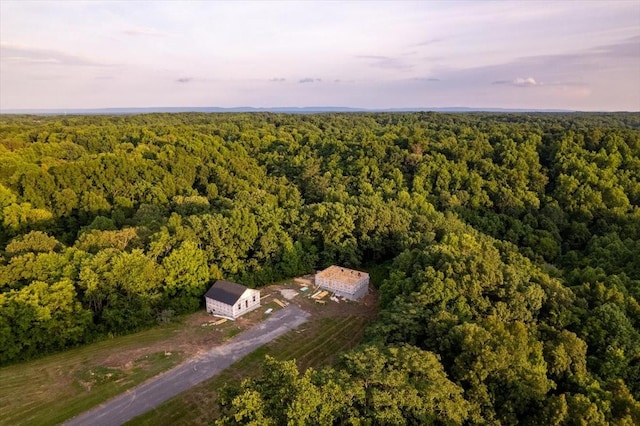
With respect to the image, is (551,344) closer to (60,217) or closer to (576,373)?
(576,373)

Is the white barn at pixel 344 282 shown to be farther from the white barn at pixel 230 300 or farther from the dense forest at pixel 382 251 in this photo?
the white barn at pixel 230 300

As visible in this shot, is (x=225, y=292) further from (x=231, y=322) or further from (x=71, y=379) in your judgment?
(x=71, y=379)

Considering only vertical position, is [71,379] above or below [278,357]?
below

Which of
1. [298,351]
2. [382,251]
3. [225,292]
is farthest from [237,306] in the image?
[382,251]

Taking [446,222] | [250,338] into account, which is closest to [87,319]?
[250,338]

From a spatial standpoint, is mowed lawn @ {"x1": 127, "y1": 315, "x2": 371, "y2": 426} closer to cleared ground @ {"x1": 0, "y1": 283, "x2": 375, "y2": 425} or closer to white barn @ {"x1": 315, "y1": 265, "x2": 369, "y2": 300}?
cleared ground @ {"x1": 0, "y1": 283, "x2": 375, "y2": 425}

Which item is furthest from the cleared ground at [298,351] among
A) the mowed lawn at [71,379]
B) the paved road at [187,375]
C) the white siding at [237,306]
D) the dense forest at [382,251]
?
the dense forest at [382,251]

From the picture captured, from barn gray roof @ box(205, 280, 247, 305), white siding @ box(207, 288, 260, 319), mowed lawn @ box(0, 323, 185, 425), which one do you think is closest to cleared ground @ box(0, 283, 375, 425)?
mowed lawn @ box(0, 323, 185, 425)
